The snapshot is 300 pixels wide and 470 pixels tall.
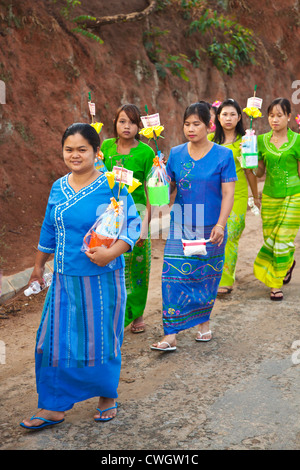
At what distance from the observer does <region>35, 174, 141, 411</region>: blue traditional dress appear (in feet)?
11.5

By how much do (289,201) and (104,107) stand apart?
16.2 feet

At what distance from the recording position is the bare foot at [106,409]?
369 cm

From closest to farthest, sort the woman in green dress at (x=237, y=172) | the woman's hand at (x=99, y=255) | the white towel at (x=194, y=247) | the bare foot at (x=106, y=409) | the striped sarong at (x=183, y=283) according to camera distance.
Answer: the woman's hand at (x=99, y=255), the bare foot at (x=106, y=409), the white towel at (x=194, y=247), the striped sarong at (x=183, y=283), the woman in green dress at (x=237, y=172)

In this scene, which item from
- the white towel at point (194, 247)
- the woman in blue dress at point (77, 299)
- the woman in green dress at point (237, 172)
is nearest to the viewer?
the woman in blue dress at point (77, 299)

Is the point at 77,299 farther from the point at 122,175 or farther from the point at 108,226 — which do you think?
the point at 122,175

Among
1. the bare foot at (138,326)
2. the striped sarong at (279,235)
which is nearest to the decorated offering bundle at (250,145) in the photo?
the striped sarong at (279,235)

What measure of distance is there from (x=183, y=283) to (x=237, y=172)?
6.27ft

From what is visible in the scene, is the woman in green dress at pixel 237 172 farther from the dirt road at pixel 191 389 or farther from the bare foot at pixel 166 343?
the bare foot at pixel 166 343

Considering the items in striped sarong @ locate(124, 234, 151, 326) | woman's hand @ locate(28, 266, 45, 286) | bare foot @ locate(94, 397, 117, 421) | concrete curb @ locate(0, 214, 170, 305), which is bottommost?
bare foot @ locate(94, 397, 117, 421)

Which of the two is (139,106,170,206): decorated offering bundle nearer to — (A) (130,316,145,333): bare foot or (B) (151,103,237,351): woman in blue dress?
(B) (151,103,237,351): woman in blue dress

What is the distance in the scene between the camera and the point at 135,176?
5172 mm

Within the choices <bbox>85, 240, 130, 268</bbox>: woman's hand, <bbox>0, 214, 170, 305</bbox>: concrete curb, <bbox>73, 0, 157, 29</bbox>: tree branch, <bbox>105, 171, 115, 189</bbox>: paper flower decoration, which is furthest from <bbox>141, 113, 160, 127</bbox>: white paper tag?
<bbox>73, 0, 157, 29</bbox>: tree branch

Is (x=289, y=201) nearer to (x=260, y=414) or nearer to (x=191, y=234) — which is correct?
(x=191, y=234)

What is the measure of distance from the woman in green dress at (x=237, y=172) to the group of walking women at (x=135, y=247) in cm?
1
